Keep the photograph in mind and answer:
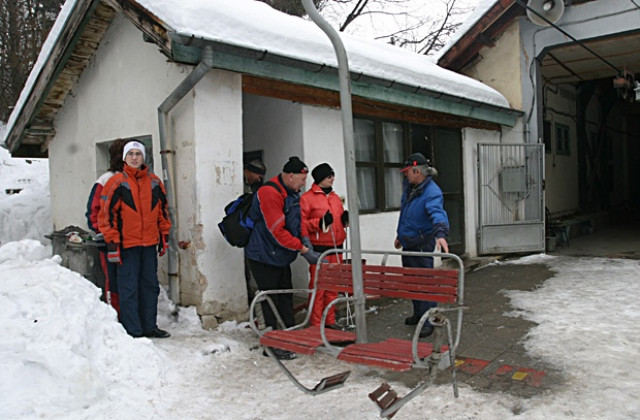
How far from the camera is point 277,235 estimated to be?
4.48 meters

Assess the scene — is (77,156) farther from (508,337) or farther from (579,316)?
(579,316)

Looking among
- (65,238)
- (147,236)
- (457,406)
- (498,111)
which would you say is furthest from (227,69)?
(498,111)

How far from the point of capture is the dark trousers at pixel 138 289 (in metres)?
4.52

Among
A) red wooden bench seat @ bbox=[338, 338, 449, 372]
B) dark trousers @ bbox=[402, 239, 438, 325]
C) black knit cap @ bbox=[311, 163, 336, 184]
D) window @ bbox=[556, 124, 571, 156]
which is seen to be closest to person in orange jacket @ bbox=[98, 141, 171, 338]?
black knit cap @ bbox=[311, 163, 336, 184]

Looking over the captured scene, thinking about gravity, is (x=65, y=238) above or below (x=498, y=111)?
below

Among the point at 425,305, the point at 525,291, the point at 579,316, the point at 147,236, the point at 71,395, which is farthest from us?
the point at 525,291

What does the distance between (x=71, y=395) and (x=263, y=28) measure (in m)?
3.75

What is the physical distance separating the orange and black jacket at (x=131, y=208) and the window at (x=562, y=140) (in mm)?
11506

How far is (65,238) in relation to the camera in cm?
557

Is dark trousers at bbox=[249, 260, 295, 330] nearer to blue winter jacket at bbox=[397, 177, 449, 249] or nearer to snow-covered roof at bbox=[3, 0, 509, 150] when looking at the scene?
blue winter jacket at bbox=[397, 177, 449, 249]

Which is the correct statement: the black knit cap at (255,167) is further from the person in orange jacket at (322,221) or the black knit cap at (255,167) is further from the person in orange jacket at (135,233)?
the person in orange jacket at (135,233)

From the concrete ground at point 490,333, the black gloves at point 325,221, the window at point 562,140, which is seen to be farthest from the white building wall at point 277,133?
the window at point 562,140

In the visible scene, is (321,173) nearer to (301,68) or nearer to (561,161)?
(301,68)

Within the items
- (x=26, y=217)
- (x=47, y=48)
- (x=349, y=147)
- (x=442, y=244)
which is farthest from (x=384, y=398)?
(x=26, y=217)
